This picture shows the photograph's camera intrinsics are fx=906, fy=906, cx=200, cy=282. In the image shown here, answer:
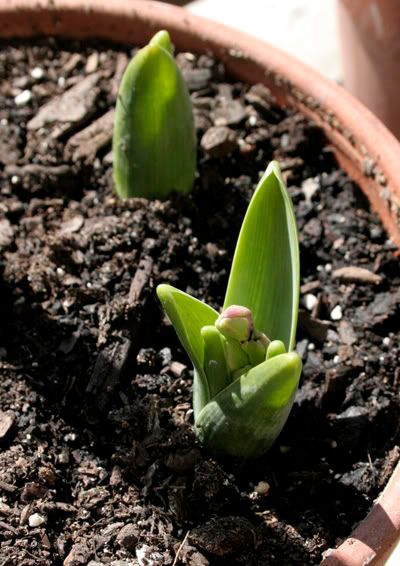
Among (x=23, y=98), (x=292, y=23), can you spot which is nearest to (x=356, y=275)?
(x=23, y=98)

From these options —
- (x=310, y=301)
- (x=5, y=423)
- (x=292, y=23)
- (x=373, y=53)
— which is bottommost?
(x=5, y=423)

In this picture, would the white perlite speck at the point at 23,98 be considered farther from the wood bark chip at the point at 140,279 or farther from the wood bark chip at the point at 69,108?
the wood bark chip at the point at 140,279

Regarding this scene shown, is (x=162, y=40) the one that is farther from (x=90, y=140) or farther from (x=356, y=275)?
(x=356, y=275)

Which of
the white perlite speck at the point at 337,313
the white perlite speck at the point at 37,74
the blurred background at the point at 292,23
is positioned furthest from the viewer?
the blurred background at the point at 292,23

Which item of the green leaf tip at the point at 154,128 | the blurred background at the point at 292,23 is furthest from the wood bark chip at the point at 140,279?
the blurred background at the point at 292,23

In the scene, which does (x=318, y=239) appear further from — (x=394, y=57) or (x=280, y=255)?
(x=394, y=57)

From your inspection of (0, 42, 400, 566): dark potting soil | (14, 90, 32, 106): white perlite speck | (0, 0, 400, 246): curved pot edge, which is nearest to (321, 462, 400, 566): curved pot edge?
(0, 42, 400, 566): dark potting soil
